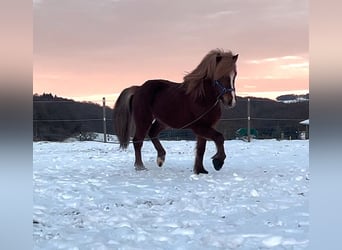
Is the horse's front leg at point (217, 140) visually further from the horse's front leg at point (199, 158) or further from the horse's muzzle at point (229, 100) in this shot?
the horse's muzzle at point (229, 100)

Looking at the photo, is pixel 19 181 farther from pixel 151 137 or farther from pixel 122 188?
pixel 151 137

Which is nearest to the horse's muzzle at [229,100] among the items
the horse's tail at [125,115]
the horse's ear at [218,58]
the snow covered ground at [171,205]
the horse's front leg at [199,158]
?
the horse's ear at [218,58]

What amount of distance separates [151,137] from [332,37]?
4064 mm

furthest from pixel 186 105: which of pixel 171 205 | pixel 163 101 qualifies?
pixel 171 205

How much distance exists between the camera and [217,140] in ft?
12.0

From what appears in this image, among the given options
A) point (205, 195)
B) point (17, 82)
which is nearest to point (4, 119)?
point (17, 82)

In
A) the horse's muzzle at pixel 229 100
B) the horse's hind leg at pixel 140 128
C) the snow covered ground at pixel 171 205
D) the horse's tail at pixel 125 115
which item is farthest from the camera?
the horse's tail at pixel 125 115

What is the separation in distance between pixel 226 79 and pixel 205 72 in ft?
0.79

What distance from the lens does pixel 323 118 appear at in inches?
20.9

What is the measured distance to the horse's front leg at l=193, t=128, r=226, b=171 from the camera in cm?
367

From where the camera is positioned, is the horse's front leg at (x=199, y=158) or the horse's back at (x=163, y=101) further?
the horse's back at (x=163, y=101)

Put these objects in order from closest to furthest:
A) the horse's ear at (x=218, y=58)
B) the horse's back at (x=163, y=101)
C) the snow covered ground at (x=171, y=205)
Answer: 1. the snow covered ground at (x=171, y=205)
2. the horse's ear at (x=218, y=58)
3. the horse's back at (x=163, y=101)

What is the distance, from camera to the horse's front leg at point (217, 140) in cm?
367

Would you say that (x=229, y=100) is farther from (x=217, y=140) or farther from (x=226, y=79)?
(x=217, y=140)
